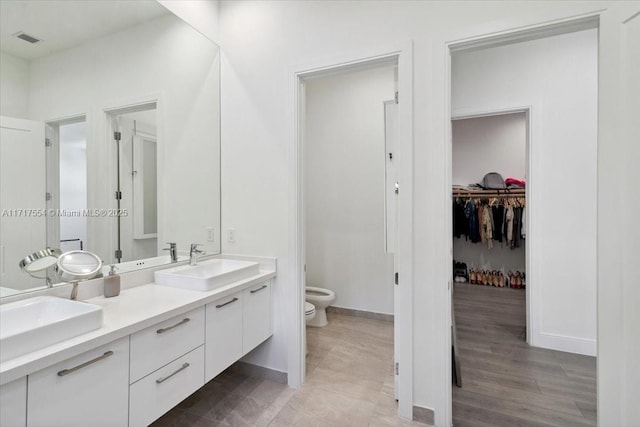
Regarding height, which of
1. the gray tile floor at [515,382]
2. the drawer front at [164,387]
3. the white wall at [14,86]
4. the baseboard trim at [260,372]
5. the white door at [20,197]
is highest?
the white wall at [14,86]

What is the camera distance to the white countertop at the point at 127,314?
920mm

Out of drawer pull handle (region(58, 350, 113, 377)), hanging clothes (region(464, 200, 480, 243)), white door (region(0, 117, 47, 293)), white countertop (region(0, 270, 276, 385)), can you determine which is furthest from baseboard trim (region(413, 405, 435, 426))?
hanging clothes (region(464, 200, 480, 243))

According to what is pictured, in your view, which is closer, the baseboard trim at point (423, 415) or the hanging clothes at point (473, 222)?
the baseboard trim at point (423, 415)

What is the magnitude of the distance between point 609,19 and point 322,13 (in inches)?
60.3

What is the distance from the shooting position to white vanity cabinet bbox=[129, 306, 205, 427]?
4.11ft

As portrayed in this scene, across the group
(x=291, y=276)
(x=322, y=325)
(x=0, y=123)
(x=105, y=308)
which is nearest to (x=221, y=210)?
(x=291, y=276)

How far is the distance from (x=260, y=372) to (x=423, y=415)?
3.78ft

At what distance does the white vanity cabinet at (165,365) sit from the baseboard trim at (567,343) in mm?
2866

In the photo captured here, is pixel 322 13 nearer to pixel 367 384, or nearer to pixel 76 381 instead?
pixel 76 381

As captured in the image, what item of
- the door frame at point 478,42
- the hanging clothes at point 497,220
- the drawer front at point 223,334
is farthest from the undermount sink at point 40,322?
the hanging clothes at point 497,220

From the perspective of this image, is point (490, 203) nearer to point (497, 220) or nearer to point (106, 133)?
point (497, 220)

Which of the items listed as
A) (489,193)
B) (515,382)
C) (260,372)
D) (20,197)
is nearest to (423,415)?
(515,382)

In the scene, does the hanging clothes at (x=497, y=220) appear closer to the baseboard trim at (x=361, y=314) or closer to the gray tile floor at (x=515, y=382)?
the gray tile floor at (x=515, y=382)

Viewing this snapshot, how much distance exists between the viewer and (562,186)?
8.65 ft
